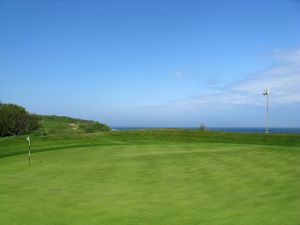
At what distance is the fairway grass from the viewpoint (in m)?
7.61

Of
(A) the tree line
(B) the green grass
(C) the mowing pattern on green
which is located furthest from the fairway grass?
(A) the tree line

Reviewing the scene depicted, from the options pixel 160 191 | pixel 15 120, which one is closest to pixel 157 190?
pixel 160 191

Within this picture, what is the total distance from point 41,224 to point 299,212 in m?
5.34

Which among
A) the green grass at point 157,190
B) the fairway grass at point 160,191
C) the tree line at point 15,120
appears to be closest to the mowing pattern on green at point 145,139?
the green grass at point 157,190

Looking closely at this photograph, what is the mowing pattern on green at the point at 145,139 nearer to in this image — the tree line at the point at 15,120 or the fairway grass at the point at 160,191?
the fairway grass at the point at 160,191

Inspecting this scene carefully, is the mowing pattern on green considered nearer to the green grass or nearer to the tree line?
the green grass

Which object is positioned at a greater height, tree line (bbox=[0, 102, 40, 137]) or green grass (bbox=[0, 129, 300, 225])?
tree line (bbox=[0, 102, 40, 137])

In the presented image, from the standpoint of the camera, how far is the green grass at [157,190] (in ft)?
25.0

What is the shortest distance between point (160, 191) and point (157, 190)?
14cm

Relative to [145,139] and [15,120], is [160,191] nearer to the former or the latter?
[145,139]

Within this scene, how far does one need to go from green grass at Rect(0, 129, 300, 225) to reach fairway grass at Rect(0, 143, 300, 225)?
0.02 metres

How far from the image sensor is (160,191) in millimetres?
9969

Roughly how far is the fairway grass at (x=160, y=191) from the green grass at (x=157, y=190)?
0.02 m

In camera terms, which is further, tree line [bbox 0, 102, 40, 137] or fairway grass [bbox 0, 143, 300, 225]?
tree line [bbox 0, 102, 40, 137]
